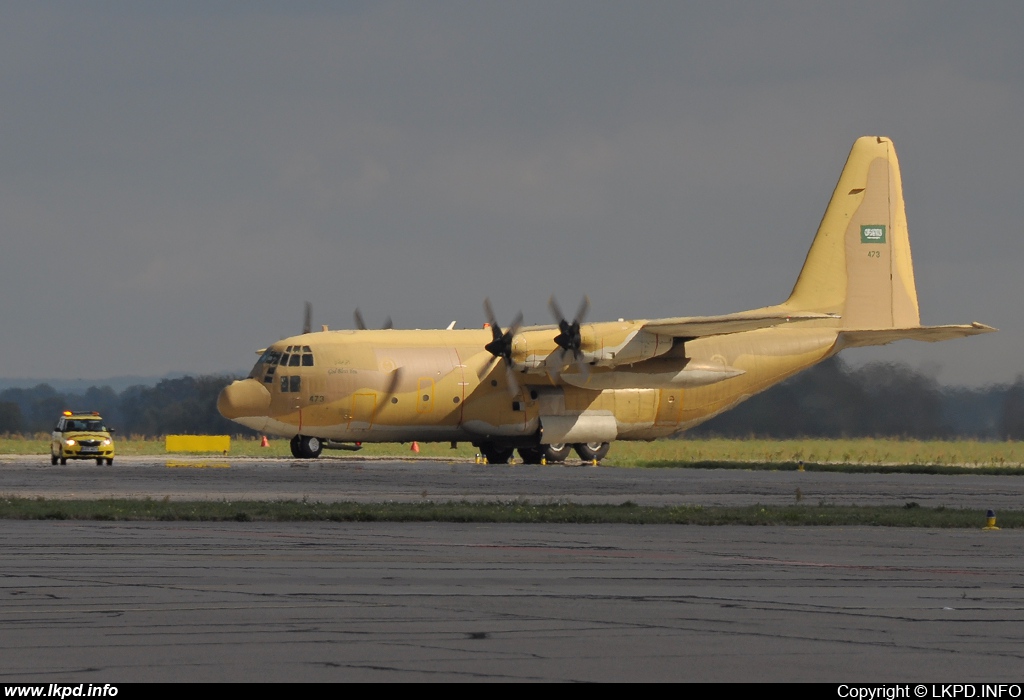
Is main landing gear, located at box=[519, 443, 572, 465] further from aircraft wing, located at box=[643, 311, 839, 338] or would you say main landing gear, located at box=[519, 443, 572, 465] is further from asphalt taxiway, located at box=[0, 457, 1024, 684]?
asphalt taxiway, located at box=[0, 457, 1024, 684]

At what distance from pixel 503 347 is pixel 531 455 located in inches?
236

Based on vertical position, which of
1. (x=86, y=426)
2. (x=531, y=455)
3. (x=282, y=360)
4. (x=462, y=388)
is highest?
(x=282, y=360)

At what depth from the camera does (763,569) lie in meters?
15.7

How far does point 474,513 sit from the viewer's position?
23.3m

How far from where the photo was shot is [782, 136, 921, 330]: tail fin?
175 feet

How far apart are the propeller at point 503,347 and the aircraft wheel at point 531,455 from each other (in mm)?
3633

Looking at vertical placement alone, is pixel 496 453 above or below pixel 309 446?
below

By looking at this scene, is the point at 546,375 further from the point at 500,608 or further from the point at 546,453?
the point at 500,608

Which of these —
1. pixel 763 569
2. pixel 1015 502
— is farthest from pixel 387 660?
pixel 1015 502

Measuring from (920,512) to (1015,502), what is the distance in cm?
554

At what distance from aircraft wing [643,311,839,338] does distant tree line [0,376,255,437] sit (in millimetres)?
17850

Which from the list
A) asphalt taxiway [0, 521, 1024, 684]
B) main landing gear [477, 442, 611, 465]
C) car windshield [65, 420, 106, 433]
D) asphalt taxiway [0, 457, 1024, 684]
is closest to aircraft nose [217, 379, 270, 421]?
car windshield [65, 420, 106, 433]

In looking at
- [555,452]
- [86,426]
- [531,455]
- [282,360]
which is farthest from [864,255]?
[86,426]

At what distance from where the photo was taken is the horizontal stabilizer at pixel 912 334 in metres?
48.1
